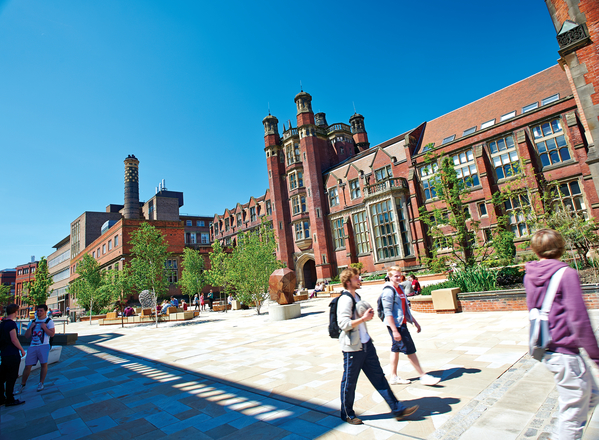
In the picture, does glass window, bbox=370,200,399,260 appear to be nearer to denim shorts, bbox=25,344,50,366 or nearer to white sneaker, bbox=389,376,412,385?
white sneaker, bbox=389,376,412,385

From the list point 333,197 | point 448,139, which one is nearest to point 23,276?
point 333,197

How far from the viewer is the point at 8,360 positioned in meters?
5.66

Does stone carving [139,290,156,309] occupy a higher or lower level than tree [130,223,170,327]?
lower

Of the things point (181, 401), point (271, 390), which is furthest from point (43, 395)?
point (271, 390)

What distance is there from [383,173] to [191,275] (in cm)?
2222

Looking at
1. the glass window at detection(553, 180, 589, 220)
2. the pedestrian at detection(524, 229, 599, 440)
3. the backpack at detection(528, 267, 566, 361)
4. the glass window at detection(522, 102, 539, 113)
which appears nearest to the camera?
the pedestrian at detection(524, 229, 599, 440)

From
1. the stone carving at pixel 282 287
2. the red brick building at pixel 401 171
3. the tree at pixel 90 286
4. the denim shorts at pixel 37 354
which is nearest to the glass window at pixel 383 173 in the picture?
the red brick building at pixel 401 171

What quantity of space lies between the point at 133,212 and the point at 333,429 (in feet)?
169

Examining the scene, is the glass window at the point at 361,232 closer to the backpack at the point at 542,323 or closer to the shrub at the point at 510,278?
the shrub at the point at 510,278

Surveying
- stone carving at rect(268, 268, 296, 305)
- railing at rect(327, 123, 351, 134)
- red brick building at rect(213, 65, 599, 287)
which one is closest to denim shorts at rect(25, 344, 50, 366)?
stone carving at rect(268, 268, 296, 305)

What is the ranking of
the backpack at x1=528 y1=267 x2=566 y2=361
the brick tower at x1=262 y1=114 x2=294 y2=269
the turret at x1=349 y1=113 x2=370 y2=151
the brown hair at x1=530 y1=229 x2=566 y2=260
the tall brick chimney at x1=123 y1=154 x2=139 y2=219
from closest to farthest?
the backpack at x1=528 y1=267 x2=566 y2=361
the brown hair at x1=530 y1=229 x2=566 y2=260
the brick tower at x1=262 y1=114 x2=294 y2=269
the turret at x1=349 y1=113 x2=370 y2=151
the tall brick chimney at x1=123 y1=154 x2=139 y2=219

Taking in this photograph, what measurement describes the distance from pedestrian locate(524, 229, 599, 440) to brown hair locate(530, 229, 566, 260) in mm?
138

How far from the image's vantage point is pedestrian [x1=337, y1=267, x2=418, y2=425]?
3564 mm

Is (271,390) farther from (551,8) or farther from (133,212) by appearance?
(133,212)
